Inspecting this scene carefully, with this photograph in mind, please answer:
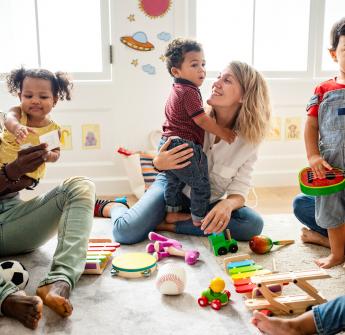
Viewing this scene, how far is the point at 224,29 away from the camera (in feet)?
9.81

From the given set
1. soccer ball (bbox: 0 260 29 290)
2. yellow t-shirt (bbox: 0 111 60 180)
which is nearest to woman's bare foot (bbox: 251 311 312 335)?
soccer ball (bbox: 0 260 29 290)

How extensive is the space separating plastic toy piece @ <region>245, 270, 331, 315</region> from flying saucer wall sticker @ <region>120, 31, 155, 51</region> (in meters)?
1.86

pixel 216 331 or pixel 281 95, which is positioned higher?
pixel 281 95

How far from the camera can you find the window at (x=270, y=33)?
2.97 metres

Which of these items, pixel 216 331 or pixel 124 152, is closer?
pixel 216 331

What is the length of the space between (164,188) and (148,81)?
3.34 feet

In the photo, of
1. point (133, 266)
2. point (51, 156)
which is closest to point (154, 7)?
point (51, 156)

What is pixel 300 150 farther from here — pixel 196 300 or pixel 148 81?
pixel 196 300

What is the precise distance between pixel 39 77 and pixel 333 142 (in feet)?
3.67

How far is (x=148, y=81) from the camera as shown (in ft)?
9.50

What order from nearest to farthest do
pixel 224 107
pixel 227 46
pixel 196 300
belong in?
pixel 196 300 → pixel 224 107 → pixel 227 46

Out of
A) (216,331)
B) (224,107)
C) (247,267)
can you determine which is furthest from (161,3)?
(216,331)

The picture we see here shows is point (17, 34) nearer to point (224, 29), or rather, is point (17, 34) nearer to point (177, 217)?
point (224, 29)

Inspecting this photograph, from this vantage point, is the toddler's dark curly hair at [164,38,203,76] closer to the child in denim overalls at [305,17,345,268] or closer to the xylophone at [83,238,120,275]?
the child in denim overalls at [305,17,345,268]
